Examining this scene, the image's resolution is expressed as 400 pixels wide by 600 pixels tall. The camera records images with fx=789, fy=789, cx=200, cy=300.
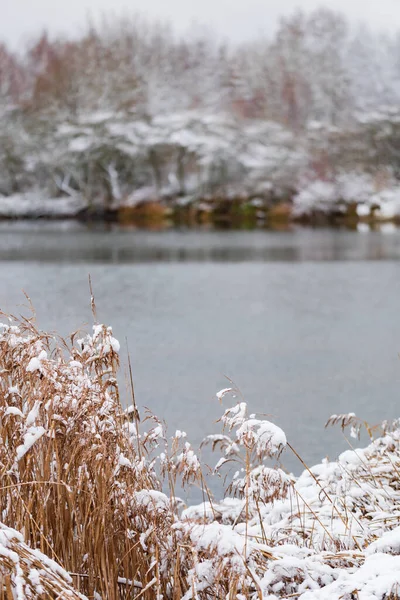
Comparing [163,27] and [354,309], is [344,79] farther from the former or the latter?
[354,309]

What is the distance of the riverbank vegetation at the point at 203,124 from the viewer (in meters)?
50.5

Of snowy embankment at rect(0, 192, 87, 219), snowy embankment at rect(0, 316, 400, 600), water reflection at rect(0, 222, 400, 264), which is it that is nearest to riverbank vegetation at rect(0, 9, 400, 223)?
snowy embankment at rect(0, 192, 87, 219)

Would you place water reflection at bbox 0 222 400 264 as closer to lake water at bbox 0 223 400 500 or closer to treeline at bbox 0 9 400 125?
lake water at bbox 0 223 400 500

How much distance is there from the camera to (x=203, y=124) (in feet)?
184

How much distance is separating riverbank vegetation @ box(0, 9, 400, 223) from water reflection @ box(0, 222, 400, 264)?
1377cm

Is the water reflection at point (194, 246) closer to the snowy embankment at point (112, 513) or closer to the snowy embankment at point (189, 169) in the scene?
the snowy embankment at point (189, 169)

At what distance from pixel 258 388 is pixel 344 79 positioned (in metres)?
63.6

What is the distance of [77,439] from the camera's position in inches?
110

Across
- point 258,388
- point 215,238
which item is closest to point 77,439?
point 258,388

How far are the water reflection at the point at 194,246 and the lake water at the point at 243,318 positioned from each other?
0.26 feet

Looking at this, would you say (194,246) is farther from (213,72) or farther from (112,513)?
(213,72)

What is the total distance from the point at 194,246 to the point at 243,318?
1457 cm

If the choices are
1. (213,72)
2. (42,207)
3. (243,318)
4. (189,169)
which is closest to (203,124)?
(189,169)

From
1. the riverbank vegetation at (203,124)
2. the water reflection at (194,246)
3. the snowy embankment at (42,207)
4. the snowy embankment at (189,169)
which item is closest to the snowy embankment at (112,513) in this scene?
the water reflection at (194,246)
